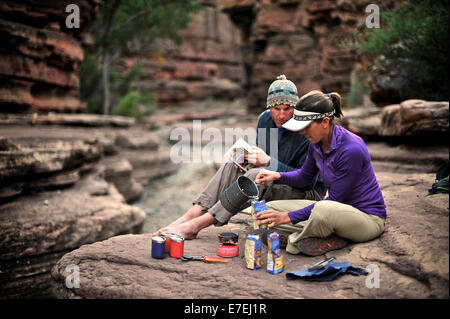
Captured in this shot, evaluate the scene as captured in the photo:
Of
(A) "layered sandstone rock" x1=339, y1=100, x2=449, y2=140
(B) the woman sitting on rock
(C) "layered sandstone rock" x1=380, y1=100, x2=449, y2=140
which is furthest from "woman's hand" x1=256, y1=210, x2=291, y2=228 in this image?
(C) "layered sandstone rock" x1=380, y1=100, x2=449, y2=140

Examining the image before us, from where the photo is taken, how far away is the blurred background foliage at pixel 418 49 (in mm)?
5676

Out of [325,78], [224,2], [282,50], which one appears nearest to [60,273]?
[325,78]

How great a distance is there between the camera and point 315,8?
47.5ft

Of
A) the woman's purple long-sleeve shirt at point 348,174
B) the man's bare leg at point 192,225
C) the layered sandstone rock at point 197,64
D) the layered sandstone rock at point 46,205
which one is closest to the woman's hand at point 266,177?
the woman's purple long-sleeve shirt at point 348,174

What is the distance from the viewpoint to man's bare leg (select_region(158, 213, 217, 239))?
10.2ft

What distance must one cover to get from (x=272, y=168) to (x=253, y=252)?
912 millimetres

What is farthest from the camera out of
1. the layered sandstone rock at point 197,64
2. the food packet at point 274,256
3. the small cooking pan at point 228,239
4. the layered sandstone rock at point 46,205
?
the layered sandstone rock at point 197,64

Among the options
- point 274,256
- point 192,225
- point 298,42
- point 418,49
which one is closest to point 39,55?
point 192,225

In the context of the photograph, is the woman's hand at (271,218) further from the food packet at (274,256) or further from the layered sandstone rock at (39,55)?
the layered sandstone rock at (39,55)

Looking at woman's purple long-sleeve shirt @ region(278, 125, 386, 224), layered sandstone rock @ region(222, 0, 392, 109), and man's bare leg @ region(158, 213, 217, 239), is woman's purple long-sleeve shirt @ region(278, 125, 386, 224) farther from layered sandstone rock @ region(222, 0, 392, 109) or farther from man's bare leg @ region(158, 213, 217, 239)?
layered sandstone rock @ region(222, 0, 392, 109)

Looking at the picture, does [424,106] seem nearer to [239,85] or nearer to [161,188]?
[161,188]

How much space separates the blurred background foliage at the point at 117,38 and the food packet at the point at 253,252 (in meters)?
10.9

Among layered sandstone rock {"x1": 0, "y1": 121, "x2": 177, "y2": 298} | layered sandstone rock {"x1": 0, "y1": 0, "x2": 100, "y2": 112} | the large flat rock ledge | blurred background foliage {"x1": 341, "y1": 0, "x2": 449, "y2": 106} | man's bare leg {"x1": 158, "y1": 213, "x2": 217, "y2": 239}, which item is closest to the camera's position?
the large flat rock ledge
